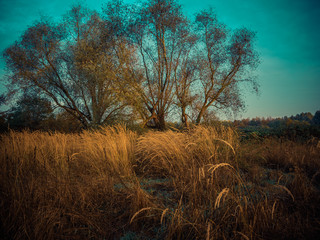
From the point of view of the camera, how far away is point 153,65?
394 inches

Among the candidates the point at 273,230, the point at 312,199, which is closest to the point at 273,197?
the point at 312,199

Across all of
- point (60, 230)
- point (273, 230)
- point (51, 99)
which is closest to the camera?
point (273, 230)

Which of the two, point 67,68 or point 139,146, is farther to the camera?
point 67,68

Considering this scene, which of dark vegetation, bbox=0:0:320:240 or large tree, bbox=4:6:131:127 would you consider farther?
large tree, bbox=4:6:131:127

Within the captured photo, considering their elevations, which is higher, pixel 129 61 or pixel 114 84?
pixel 129 61

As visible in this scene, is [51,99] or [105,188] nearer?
[105,188]

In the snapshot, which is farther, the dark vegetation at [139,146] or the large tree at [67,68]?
the large tree at [67,68]

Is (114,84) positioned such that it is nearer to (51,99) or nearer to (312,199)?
(51,99)

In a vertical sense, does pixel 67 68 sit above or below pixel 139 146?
above

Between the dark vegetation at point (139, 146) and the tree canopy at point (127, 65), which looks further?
the tree canopy at point (127, 65)

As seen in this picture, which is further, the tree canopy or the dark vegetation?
the tree canopy

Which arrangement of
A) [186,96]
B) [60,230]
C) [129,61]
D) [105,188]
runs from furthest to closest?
[186,96]
[129,61]
[105,188]
[60,230]

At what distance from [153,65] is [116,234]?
9618 mm

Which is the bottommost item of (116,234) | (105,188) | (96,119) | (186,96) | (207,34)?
(116,234)
